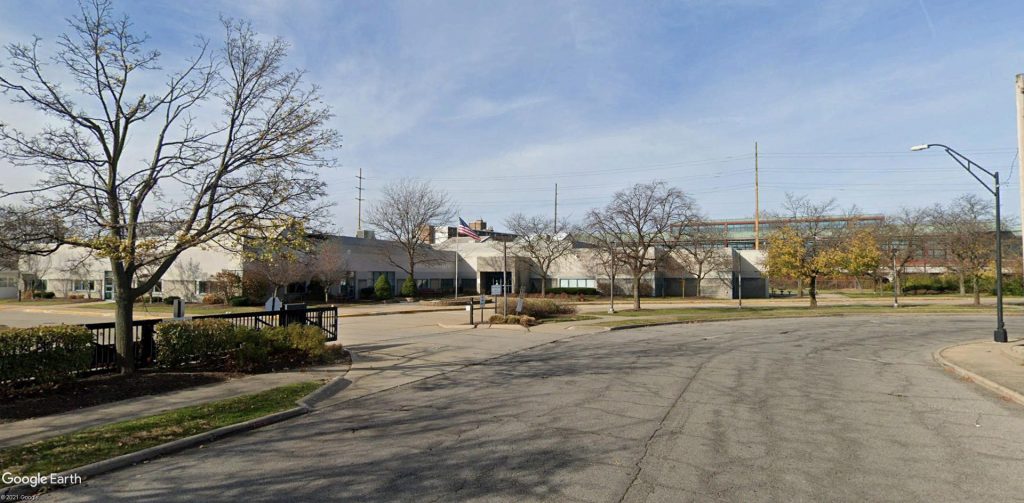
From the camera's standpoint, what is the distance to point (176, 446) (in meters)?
7.04

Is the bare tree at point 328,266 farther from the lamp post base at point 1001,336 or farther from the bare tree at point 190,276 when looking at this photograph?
the lamp post base at point 1001,336

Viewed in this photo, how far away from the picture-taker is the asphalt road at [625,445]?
570 cm

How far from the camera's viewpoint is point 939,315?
3638 cm

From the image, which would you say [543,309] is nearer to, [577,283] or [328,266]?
[328,266]

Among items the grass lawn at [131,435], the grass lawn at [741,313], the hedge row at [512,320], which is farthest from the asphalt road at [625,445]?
the grass lawn at [741,313]

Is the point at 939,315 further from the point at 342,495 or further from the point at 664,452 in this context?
A: the point at 342,495

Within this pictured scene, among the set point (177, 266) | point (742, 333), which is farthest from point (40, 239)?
point (177, 266)

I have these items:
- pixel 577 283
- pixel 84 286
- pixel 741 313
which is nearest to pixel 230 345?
pixel 741 313

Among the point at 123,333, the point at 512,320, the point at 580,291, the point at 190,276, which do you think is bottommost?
the point at 512,320

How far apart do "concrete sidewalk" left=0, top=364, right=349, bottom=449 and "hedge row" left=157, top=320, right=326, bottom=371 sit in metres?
1.08

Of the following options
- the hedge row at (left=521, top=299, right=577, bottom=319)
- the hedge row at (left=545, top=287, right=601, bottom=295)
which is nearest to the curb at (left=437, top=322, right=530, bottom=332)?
Result: the hedge row at (left=521, top=299, right=577, bottom=319)

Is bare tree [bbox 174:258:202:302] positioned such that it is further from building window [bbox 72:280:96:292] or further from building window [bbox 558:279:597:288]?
building window [bbox 558:279:597:288]

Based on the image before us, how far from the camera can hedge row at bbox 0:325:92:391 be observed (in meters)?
9.51

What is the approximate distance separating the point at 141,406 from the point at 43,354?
2.29m
